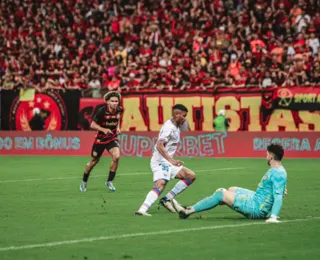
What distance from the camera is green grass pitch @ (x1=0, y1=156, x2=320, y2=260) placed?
10398 mm

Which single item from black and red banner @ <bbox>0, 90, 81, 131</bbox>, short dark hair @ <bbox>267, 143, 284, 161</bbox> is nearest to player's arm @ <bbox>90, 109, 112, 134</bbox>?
short dark hair @ <bbox>267, 143, 284, 161</bbox>

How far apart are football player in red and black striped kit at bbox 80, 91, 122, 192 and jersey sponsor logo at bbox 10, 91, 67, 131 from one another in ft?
52.6

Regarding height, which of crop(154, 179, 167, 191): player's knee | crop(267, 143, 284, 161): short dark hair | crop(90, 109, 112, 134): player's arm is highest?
crop(90, 109, 112, 134): player's arm

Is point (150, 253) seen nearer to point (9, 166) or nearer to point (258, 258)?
point (258, 258)

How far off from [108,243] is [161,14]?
27390 millimetres

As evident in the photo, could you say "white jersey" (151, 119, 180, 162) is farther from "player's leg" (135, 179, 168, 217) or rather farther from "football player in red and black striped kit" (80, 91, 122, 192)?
"football player in red and black striped kit" (80, 91, 122, 192)

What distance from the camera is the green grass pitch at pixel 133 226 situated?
1040 centimetres

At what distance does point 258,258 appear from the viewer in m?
9.91

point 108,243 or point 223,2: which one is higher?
point 223,2

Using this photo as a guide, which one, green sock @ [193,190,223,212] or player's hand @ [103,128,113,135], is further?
player's hand @ [103,128,113,135]

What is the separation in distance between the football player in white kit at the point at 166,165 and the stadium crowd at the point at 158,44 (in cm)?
1778

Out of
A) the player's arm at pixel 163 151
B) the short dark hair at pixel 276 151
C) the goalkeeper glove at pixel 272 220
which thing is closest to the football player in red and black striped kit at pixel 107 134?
the player's arm at pixel 163 151

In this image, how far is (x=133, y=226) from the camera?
41.7 ft

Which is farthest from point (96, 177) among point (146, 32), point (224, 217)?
point (146, 32)
